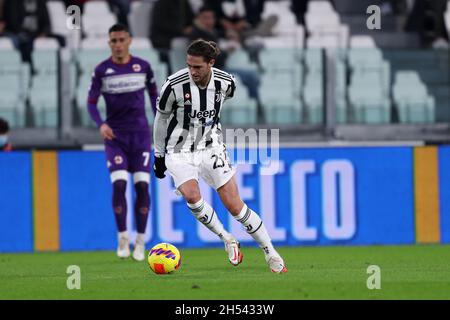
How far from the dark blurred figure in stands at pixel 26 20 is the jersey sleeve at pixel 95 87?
14.2 ft

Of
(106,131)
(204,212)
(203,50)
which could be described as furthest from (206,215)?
(106,131)

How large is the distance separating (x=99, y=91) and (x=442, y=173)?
447cm

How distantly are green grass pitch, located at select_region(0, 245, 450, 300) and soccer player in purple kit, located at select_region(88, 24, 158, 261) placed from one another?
62 cm

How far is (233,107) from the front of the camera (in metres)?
15.7

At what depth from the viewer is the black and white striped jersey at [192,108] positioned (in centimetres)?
1048

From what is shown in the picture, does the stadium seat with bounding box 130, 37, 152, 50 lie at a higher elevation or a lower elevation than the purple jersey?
higher

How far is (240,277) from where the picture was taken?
10016 mm

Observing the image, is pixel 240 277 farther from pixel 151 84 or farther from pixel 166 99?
pixel 151 84

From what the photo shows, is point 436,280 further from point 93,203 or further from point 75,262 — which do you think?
point 93,203

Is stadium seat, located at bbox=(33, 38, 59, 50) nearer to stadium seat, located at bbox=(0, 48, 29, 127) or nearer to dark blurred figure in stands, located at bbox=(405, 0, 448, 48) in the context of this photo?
stadium seat, located at bbox=(0, 48, 29, 127)

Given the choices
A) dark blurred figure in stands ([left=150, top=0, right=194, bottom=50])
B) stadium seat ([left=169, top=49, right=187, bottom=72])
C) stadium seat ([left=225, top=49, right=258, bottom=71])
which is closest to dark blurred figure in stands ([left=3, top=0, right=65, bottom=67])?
dark blurred figure in stands ([left=150, top=0, right=194, bottom=50])

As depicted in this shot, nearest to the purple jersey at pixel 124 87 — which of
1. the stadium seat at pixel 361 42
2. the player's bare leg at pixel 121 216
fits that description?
the player's bare leg at pixel 121 216

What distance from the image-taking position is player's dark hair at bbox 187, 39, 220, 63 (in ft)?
33.1

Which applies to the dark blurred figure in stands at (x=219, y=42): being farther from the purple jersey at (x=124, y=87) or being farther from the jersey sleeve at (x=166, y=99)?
the jersey sleeve at (x=166, y=99)
